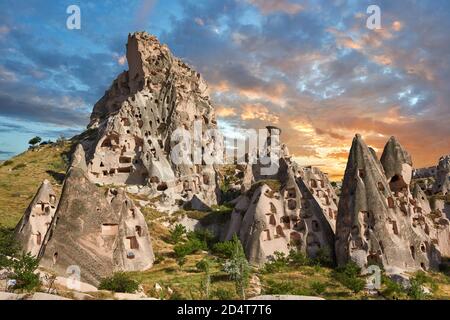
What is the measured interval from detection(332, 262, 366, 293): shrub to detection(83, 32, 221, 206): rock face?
36659 mm

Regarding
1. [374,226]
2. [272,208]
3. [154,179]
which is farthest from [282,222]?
[154,179]

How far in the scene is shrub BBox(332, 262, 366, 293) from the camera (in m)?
34.2

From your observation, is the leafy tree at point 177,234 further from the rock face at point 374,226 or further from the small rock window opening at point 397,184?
the small rock window opening at point 397,184


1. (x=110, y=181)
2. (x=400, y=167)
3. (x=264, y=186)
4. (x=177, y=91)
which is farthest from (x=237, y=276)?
(x=177, y=91)

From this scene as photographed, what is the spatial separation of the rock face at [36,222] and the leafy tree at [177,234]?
48.3 feet

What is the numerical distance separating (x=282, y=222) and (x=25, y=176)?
57465mm

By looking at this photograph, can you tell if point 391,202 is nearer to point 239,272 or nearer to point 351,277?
point 351,277

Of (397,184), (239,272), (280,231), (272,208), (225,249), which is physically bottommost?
(239,272)

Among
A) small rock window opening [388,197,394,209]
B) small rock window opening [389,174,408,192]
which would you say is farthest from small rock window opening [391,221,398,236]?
small rock window opening [389,174,408,192]

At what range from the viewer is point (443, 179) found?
86750 mm

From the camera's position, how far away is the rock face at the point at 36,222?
37844 millimetres

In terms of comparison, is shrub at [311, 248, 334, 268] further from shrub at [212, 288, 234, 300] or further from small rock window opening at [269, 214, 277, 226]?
shrub at [212, 288, 234, 300]

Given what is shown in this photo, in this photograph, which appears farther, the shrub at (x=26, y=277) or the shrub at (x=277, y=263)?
the shrub at (x=277, y=263)

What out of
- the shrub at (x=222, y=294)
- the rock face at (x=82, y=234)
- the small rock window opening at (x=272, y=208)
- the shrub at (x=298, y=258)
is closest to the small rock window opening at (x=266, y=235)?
the small rock window opening at (x=272, y=208)
